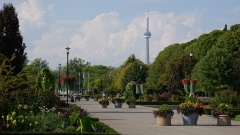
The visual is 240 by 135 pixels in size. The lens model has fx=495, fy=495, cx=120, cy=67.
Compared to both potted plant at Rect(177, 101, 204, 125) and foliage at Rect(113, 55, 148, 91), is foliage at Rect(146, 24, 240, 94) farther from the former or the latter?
potted plant at Rect(177, 101, 204, 125)

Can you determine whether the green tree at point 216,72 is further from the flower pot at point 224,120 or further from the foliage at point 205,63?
the flower pot at point 224,120

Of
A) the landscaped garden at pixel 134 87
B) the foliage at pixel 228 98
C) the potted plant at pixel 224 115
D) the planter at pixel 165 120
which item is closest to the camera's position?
the landscaped garden at pixel 134 87

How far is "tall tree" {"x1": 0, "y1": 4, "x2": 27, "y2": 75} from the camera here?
34594mm

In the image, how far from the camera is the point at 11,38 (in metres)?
34.8

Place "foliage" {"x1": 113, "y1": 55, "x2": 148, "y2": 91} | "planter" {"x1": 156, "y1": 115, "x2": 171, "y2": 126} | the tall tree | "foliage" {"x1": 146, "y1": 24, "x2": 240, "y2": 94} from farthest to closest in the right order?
"foliage" {"x1": 113, "y1": 55, "x2": 148, "y2": 91} → "foliage" {"x1": 146, "y1": 24, "x2": 240, "y2": 94} → the tall tree → "planter" {"x1": 156, "y1": 115, "x2": 171, "y2": 126}

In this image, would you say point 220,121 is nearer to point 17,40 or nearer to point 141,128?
point 141,128

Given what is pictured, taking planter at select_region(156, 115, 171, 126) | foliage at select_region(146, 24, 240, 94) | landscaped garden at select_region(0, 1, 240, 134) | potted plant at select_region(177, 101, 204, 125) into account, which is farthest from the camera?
foliage at select_region(146, 24, 240, 94)

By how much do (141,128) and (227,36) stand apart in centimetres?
5263

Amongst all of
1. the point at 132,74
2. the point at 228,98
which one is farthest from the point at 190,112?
the point at 132,74

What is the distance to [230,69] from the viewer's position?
65.1 meters

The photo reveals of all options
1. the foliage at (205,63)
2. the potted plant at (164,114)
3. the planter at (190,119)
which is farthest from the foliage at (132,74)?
the potted plant at (164,114)

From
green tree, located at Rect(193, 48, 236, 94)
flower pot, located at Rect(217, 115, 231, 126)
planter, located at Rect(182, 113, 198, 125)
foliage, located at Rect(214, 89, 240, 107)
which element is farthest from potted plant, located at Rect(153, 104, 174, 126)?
green tree, located at Rect(193, 48, 236, 94)

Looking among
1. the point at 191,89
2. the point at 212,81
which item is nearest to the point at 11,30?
the point at 191,89

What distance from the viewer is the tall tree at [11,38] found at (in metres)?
34.6
